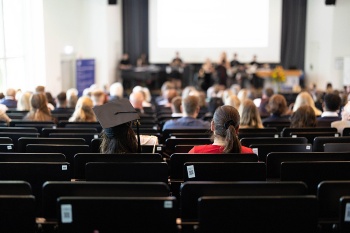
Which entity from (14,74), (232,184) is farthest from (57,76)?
(232,184)

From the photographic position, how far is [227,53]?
18.7 m

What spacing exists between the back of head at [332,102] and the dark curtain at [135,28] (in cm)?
1347

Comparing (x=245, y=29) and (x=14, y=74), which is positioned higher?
(x=245, y=29)

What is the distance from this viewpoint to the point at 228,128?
3936 millimetres

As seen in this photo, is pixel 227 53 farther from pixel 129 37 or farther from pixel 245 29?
pixel 129 37

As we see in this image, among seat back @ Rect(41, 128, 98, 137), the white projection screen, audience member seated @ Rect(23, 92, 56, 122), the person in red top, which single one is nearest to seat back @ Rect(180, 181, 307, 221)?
the person in red top

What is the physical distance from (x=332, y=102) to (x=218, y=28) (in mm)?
12093

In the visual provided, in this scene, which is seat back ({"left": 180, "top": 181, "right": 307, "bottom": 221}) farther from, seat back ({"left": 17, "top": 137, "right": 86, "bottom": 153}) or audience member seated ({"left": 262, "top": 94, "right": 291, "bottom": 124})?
audience member seated ({"left": 262, "top": 94, "right": 291, "bottom": 124})

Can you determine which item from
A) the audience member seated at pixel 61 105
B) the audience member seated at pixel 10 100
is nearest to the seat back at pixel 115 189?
the audience member seated at pixel 61 105

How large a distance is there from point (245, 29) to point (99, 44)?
18.0ft

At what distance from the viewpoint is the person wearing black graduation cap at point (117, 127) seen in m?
3.81

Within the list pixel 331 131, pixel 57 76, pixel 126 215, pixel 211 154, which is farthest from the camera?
pixel 57 76

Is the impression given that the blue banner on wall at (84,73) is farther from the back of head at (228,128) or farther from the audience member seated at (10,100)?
the back of head at (228,128)

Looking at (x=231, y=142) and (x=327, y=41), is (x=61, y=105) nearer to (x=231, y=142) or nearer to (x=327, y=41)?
(x=231, y=142)
